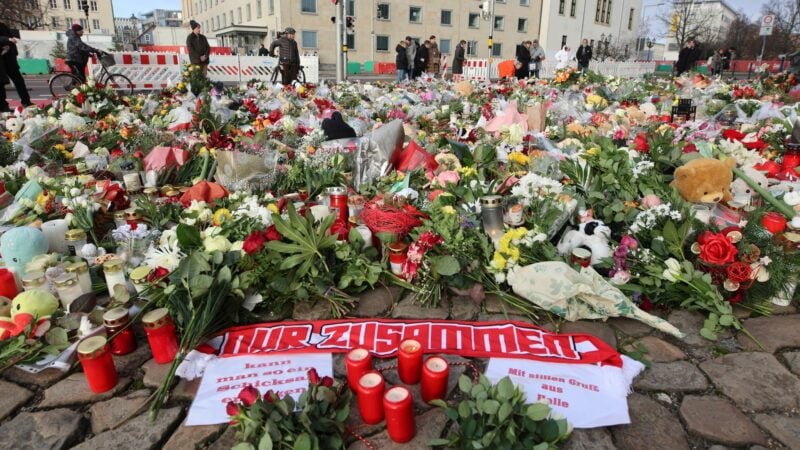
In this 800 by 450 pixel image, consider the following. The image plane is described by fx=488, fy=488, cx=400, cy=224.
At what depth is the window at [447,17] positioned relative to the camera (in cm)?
4336

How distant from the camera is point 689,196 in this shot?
322cm

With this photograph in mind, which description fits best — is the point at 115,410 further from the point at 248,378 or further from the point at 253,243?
the point at 253,243

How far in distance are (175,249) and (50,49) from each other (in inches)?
1470

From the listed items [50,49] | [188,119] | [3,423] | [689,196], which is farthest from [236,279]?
[50,49]

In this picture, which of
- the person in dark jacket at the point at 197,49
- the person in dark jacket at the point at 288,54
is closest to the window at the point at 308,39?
the person in dark jacket at the point at 288,54

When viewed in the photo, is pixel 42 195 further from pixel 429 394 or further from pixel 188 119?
pixel 429 394

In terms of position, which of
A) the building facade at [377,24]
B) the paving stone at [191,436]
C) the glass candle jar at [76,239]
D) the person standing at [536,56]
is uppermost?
the building facade at [377,24]

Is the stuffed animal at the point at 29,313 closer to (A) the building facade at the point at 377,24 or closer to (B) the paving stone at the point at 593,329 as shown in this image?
(B) the paving stone at the point at 593,329

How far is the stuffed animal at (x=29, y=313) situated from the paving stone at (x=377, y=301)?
1.46 metres

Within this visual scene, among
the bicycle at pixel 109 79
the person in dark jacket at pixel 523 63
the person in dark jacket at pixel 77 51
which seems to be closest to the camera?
the person in dark jacket at pixel 77 51

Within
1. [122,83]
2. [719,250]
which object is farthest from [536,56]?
[719,250]

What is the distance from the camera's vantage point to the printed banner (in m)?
2.21

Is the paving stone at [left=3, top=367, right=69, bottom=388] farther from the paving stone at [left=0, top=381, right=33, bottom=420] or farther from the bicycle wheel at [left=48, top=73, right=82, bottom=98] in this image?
the bicycle wheel at [left=48, top=73, right=82, bottom=98]

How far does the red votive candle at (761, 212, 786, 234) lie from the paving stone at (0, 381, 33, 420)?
153 inches
